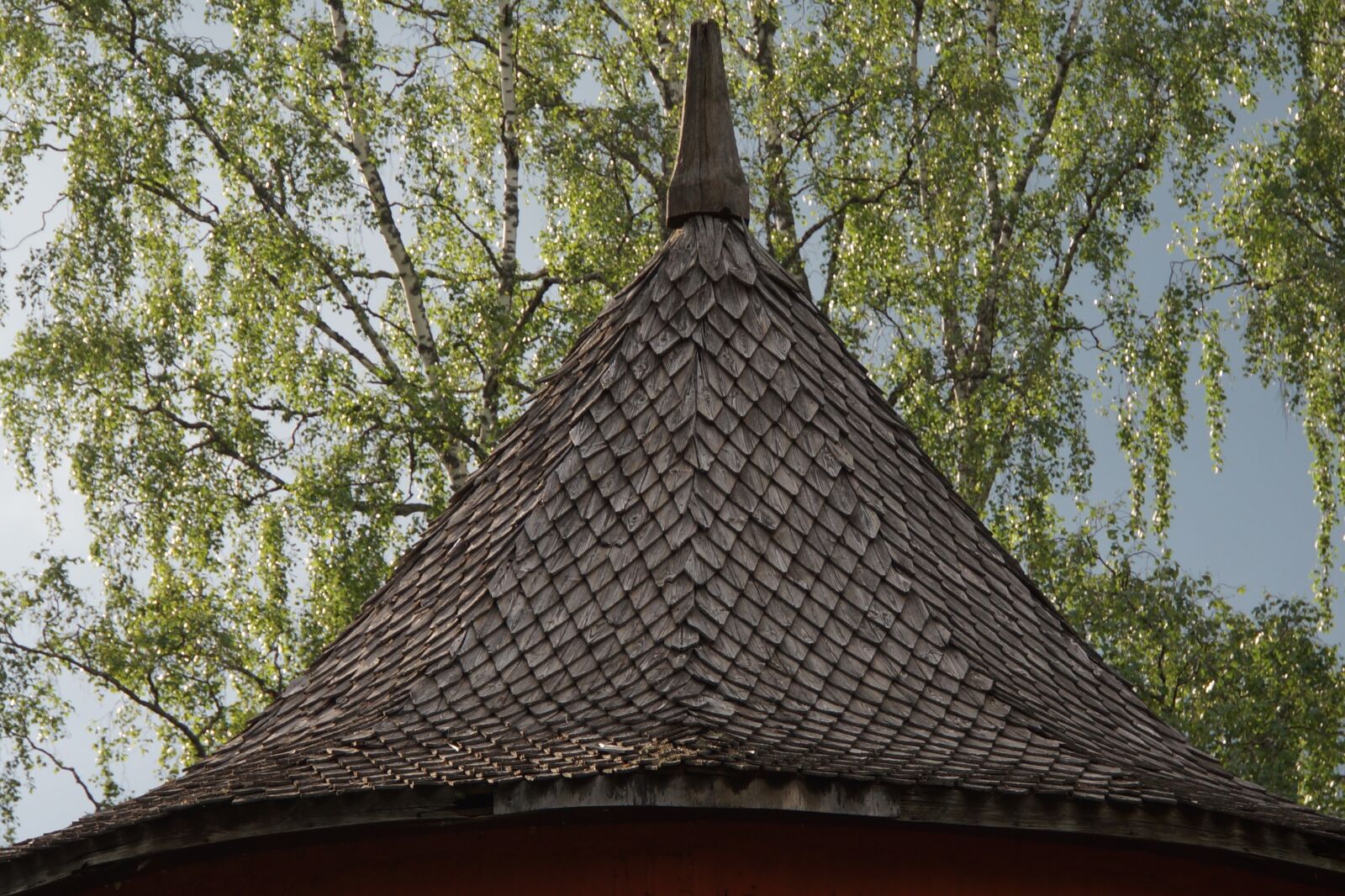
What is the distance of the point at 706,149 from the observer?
8109mm

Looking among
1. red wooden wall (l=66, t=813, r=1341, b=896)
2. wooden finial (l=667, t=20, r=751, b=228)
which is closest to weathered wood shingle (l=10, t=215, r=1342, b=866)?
wooden finial (l=667, t=20, r=751, b=228)

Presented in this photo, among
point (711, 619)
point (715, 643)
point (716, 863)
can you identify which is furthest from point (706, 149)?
point (716, 863)

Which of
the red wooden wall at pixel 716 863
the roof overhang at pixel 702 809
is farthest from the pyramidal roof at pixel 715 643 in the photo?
the red wooden wall at pixel 716 863

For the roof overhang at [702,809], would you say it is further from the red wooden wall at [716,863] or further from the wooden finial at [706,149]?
the wooden finial at [706,149]

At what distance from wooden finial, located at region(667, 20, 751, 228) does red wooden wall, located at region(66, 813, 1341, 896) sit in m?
3.09

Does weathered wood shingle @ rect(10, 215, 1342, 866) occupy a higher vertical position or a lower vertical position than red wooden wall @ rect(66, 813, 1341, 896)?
higher

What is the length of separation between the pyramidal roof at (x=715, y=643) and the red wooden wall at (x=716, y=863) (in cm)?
23

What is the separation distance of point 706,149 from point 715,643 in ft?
9.27

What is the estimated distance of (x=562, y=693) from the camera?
6.05m

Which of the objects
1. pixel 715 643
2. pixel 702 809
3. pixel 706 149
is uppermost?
pixel 706 149

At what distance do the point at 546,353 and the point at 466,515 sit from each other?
10272 mm

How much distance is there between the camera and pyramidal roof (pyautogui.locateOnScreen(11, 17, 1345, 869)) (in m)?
5.41

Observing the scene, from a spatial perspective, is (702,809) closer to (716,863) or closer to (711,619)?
(716,863)

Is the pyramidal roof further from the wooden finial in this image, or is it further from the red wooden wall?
the red wooden wall
